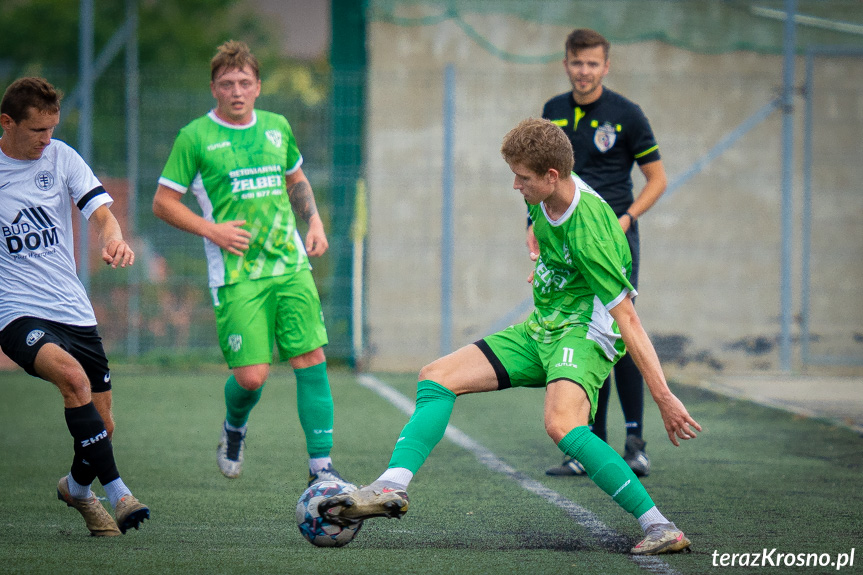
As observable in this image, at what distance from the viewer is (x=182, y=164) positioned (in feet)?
17.9

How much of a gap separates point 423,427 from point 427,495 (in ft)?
3.85

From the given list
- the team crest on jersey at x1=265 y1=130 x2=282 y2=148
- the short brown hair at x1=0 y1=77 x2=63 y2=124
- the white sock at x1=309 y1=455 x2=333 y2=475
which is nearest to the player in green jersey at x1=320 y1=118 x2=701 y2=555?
the white sock at x1=309 y1=455 x2=333 y2=475

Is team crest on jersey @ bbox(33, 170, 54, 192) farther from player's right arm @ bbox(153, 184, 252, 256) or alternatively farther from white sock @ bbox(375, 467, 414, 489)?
white sock @ bbox(375, 467, 414, 489)

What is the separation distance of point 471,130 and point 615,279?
777 cm

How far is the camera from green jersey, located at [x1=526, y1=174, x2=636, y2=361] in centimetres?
415

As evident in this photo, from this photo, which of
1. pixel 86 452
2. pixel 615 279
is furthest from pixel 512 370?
pixel 86 452

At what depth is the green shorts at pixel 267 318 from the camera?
542 cm

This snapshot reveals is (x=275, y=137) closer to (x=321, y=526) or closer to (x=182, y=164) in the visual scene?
(x=182, y=164)

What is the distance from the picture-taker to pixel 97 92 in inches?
464

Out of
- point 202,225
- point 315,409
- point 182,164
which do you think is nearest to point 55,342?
→ point 202,225

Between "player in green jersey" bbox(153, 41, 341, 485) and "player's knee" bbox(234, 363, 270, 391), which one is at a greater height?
"player in green jersey" bbox(153, 41, 341, 485)

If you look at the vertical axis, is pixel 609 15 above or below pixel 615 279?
above

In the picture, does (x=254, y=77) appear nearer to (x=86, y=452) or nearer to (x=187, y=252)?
(x=86, y=452)

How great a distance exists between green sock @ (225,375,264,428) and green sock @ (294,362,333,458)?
0.74 feet
